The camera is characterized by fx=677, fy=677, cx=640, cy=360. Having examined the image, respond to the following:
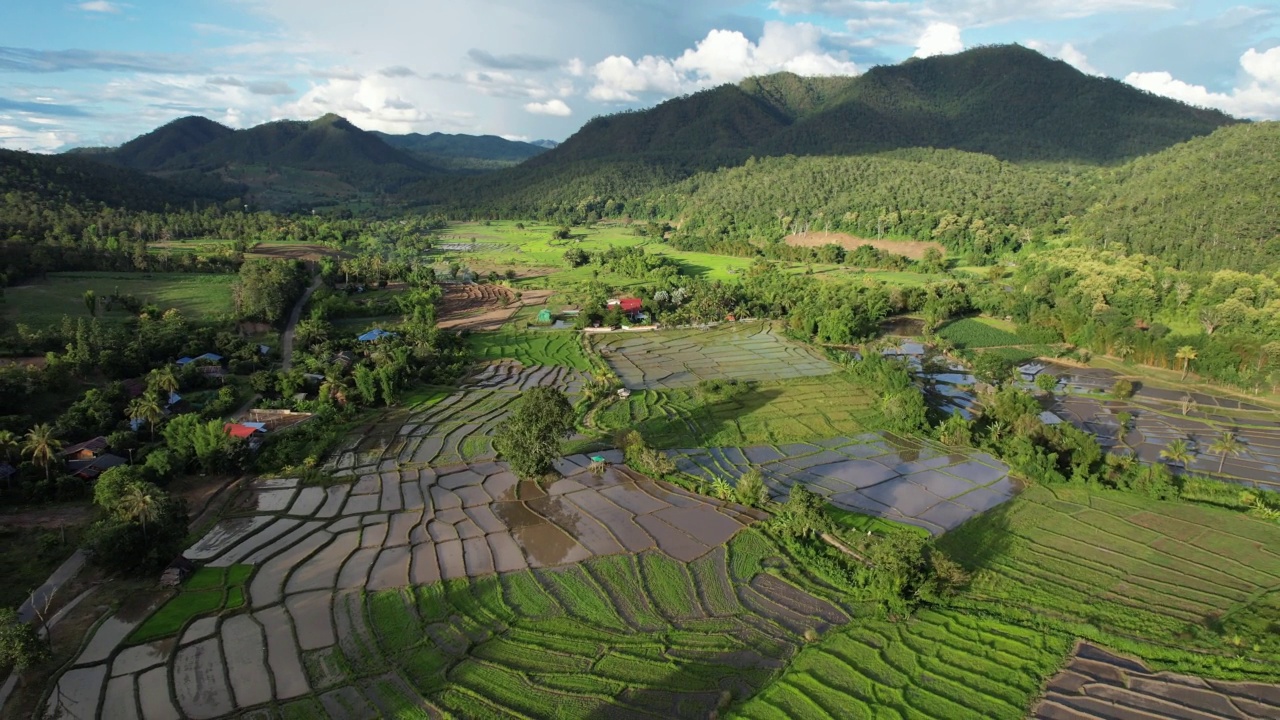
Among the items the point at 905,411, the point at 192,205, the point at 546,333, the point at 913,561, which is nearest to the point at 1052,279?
the point at 905,411

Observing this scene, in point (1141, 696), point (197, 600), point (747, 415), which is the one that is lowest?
point (197, 600)

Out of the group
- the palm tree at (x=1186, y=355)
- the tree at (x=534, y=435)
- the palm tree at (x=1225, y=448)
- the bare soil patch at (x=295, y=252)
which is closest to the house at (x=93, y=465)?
the tree at (x=534, y=435)

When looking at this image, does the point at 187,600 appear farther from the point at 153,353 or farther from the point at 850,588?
the point at 153,353

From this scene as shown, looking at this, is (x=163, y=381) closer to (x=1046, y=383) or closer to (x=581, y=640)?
(x=581, y=640)

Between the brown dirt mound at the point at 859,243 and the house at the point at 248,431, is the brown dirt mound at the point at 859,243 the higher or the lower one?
the higher one

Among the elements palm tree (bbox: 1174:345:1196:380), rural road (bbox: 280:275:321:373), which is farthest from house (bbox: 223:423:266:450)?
palm tree (bbox: 1174:345:1196:380)

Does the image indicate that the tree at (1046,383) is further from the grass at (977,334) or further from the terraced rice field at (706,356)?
the terraced rice field at (706,356)

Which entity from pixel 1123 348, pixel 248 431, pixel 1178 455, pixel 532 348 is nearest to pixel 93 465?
pixel 248 431
